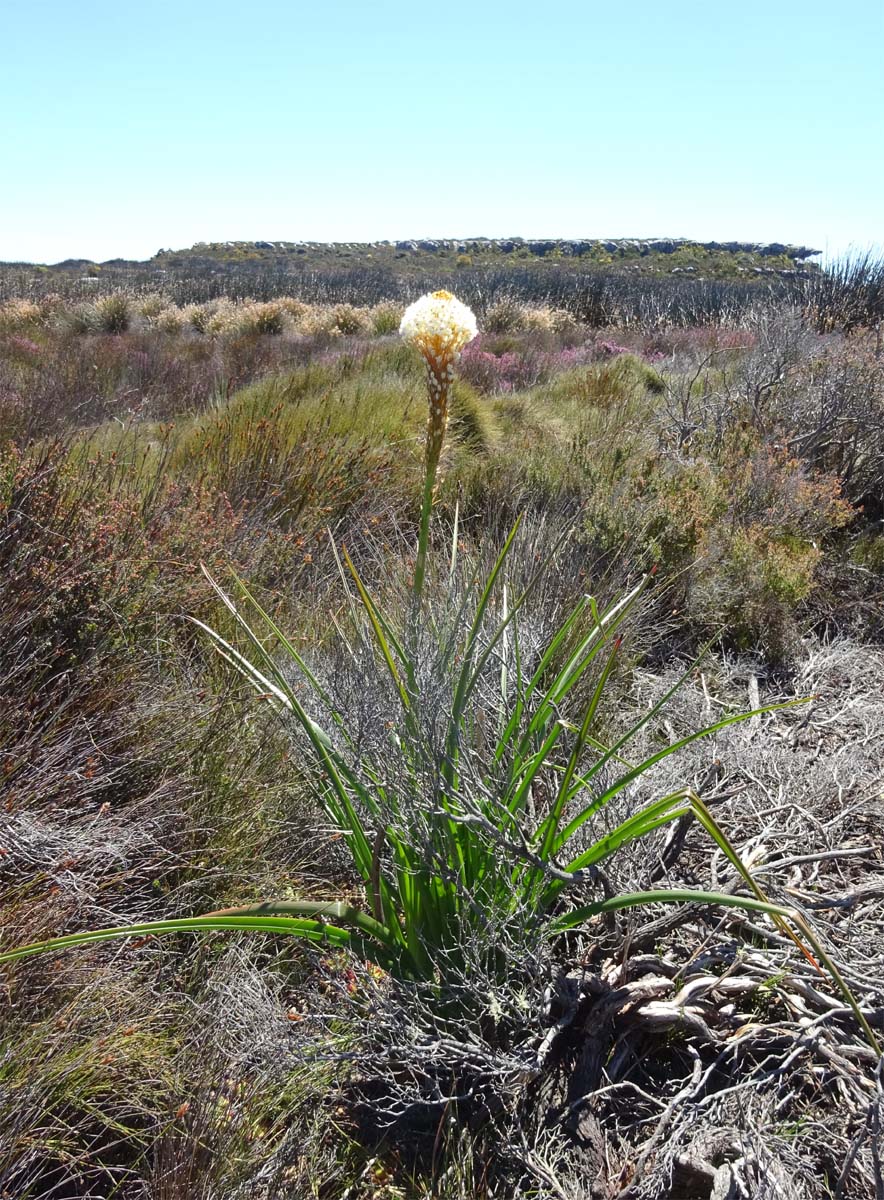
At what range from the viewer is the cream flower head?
196 centimetres

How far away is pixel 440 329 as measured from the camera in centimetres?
197

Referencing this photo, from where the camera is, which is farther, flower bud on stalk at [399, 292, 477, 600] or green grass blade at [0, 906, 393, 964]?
flower bud on stalk at [399, 292, 477, 600]

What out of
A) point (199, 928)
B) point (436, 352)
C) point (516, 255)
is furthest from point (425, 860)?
point (516, 255)

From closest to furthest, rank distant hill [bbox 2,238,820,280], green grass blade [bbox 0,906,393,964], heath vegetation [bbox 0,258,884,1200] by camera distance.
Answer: green grass blade [bbox 0,906,393,964] → heath vegetation [bbox 0,258,884,1200] → distant hill [bbox 2,238,820,280]

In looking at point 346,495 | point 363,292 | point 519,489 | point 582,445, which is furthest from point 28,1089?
point 363,292

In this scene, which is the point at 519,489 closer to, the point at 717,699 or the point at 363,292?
the point at 717,699

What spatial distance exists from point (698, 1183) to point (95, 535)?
2889 mm

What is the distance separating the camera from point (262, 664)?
3457mm

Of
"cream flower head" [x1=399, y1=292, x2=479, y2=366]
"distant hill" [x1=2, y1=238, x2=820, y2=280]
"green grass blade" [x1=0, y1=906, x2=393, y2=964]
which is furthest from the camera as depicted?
"distant hill" [x1=2, y1=238, x2=820, y2=280]

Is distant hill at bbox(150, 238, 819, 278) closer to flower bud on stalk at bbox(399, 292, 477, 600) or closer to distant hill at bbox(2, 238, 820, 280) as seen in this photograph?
distant hill at bbox(2, 238, 820, 280)

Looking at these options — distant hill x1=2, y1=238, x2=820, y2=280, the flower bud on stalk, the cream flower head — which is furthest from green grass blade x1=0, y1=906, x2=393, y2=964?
distant hill x1=2, y1=238, x2=820, y2=280

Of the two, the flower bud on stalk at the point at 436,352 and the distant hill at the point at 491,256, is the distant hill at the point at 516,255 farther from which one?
the flower bud on stalk at the point at 436,352

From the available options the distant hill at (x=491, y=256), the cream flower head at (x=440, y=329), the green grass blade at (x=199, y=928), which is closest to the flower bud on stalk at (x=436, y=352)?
the cream flower head at (x=440, y=329)

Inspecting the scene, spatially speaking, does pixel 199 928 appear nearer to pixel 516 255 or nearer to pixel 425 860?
pixel 425 860
